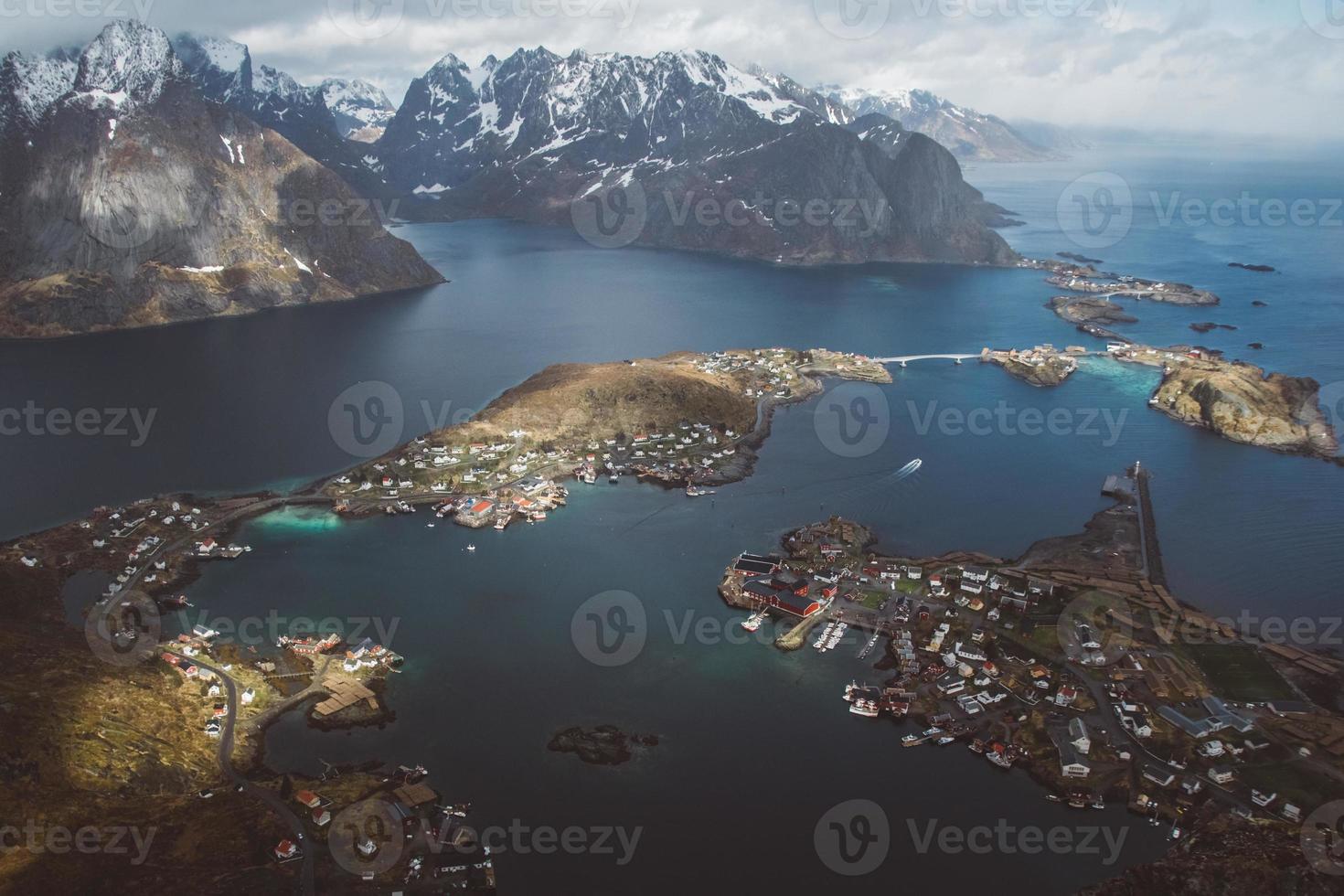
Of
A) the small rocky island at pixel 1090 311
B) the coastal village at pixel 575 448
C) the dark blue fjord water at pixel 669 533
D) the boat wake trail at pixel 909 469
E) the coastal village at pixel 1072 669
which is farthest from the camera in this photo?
the small rocky island at pixel 1090 311

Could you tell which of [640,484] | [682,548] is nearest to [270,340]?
[640,484]

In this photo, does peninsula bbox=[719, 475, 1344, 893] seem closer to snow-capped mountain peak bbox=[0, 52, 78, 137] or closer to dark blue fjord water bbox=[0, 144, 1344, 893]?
dark blue fjord water bbox=[0, 144, 1344, 893]

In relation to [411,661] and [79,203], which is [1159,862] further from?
[79,203]

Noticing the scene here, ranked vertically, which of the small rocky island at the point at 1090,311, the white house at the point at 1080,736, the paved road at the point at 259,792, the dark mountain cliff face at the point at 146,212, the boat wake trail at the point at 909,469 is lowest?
the paved road at the point at 259,792

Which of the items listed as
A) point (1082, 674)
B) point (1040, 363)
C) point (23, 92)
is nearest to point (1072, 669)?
point (1082, 674)

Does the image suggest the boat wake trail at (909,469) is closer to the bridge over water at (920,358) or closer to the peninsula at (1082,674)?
the peninsula at (1082,674)

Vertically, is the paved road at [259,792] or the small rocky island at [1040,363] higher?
the small rocky island at [1040,363]

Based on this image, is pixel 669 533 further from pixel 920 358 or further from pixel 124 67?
pixel 124 67

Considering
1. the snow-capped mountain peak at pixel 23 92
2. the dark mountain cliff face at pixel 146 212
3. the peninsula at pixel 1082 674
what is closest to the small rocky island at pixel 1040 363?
the peninsula at pixel 1082 674
